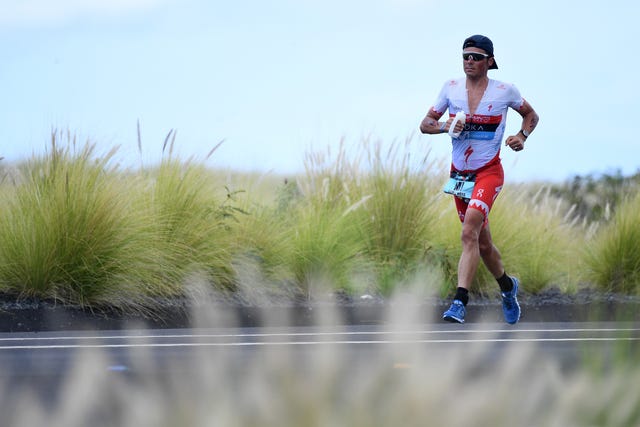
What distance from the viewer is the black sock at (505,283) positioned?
10609 millimetres

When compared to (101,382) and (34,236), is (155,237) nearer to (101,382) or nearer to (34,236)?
(34,236)

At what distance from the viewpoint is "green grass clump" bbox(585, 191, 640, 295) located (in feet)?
47.6

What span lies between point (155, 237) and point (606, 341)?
195 inches

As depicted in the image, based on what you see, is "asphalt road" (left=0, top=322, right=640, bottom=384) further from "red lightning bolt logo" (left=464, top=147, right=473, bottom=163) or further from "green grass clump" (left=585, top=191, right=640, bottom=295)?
"green grass clump" (left=585, top=191, right=640, bottom=295)

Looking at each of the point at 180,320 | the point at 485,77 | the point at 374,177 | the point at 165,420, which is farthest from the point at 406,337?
the point at 374,177

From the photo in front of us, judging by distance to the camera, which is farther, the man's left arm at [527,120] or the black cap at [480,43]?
the man's left arm at [527,120]

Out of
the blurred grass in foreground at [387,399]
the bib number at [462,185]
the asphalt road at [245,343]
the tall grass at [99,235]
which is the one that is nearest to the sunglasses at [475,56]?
the bib number at [462,185]

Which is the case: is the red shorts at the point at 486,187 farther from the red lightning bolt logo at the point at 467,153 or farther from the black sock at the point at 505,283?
the black sock at the point at 505,283

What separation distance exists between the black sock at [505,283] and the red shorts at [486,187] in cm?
76

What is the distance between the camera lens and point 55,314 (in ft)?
37.0

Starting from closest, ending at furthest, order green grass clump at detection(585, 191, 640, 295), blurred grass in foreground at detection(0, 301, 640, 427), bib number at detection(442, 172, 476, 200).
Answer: blurred grass in foreground at detection(0, 301, 640, 427), bib number at detection(442, 172, 476, 200), green grass clump at detection(585, 191, 640, 295)

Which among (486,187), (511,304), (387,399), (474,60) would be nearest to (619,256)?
(511,304)

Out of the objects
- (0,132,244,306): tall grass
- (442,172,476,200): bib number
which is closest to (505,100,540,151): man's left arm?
(442,172,476,200): bib number

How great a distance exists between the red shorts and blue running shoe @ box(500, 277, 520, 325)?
1.05 meters
